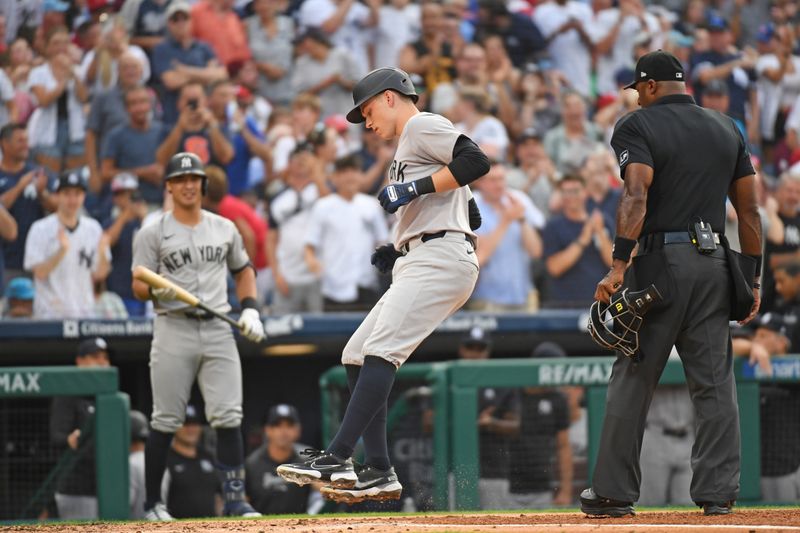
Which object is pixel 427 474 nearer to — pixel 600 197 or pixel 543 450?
pixel 543 450

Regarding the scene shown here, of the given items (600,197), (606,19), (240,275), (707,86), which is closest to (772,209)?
(600,197)

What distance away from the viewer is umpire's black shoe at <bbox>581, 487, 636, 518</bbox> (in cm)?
524

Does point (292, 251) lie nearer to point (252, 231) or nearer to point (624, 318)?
point (252, 231)

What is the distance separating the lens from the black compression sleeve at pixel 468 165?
5.05 metres

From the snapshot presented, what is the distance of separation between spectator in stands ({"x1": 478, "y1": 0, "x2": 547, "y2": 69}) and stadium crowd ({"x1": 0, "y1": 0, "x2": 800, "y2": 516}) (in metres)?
0.02

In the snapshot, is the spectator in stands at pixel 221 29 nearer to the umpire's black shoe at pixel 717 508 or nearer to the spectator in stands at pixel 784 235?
the spectator in stands at pixel 784 235

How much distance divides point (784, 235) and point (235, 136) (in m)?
4.83

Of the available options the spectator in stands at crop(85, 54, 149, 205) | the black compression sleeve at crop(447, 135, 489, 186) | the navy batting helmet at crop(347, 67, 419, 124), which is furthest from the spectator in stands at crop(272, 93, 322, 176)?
the black compression sleeve at crop(447, 135, 489, 186)

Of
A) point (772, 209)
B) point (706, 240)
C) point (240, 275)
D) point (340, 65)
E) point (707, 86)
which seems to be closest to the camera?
point (706, 240)

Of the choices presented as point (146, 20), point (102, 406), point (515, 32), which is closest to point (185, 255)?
point (102, 406)

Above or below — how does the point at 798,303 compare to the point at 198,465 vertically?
above

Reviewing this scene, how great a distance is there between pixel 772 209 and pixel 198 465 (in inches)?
219

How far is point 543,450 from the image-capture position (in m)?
8.39

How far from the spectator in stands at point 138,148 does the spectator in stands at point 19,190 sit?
1.97 feet
